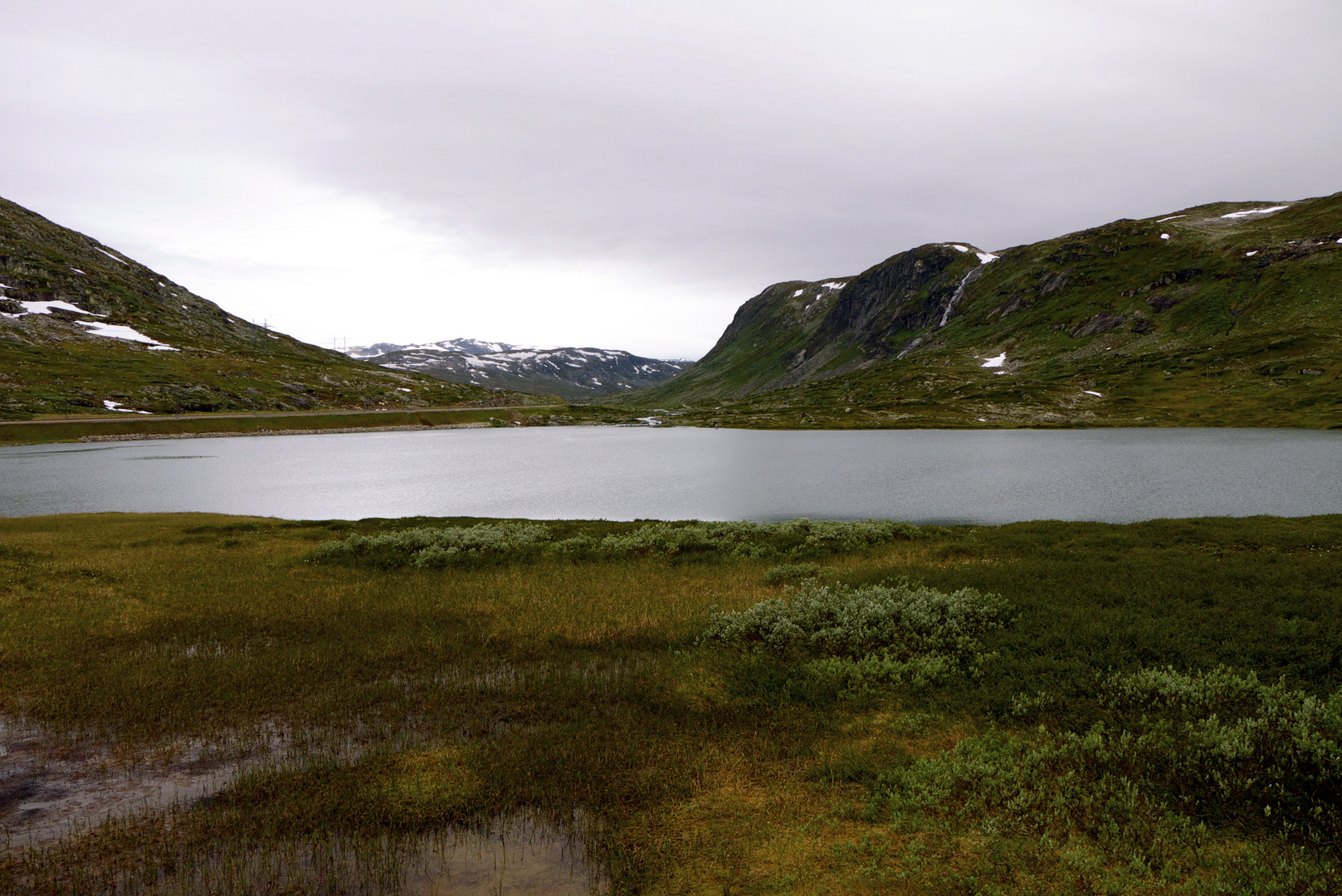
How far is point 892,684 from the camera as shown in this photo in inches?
586

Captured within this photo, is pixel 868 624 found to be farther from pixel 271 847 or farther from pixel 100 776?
pixel 100 776

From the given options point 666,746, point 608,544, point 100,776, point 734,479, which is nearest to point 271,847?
point 100,776

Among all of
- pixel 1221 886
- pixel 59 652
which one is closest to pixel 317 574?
pixel 59 652

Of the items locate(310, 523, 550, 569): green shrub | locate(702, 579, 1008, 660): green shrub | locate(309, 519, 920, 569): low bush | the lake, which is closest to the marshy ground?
locate(702, 579, 1008, 660): green shrub

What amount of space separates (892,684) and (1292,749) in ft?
22.0

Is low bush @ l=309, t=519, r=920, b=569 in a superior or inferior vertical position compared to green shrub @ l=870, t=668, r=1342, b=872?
inferior

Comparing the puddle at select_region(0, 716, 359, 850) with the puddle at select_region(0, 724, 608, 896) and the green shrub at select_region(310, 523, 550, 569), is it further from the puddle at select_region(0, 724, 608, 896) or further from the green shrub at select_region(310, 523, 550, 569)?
the green shrub at select_region(310, 523, 550, 569)

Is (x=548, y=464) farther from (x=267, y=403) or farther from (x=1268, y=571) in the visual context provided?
(x=267, y=403)

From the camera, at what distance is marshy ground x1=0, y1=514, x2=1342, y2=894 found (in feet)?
30.0

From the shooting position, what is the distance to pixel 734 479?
74.3 m

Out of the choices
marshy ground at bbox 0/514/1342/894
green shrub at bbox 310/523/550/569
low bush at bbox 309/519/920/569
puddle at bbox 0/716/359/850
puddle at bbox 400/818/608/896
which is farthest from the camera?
low bush at bbox 309/519/920/569

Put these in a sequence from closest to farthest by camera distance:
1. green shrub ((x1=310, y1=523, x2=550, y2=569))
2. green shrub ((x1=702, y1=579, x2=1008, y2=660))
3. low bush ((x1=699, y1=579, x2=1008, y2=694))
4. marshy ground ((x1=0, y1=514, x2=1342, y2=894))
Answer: marshy ground ((x1=0, y1=514, x2=1342, y2=894)) < low bush ((x1=699, y1=579, x2=1008, y2=694)) < green shrub ((x1=702, y1=579, x2=1008, y2=660)) < green shrub ((x1=310, y1=523, x2=550, y2=569))

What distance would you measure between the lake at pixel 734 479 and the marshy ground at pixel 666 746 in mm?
30325

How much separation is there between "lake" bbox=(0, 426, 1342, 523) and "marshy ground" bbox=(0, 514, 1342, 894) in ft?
99.5
